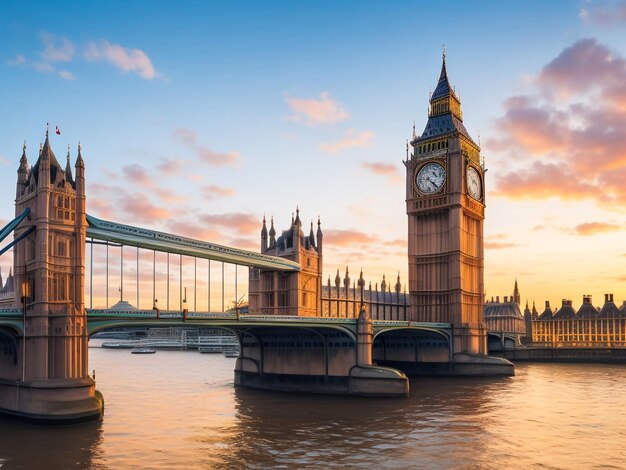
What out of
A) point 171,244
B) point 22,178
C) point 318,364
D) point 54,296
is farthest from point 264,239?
point 54,296

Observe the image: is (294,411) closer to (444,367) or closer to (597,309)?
→ (444,367)

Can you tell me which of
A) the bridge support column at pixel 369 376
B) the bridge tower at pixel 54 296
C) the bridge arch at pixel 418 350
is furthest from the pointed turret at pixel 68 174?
the bridge arch at pixel 418 350

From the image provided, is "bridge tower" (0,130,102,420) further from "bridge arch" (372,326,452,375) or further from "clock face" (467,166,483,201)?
"clock face" (467,166,483,201)

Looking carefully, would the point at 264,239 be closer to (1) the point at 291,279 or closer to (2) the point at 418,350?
(1) the point at 291,279

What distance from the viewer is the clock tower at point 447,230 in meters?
116

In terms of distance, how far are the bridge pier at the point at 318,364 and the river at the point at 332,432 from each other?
2.98 m

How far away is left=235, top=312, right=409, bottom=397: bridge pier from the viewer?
2904 inches

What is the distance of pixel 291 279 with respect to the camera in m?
91.0

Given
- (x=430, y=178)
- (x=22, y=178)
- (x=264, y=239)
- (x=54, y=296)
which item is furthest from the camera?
(x=430, y=178)

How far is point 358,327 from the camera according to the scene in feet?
256

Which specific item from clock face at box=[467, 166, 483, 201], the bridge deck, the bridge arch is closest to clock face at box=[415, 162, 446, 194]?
clock face at box=[467, 166, 483, 201]

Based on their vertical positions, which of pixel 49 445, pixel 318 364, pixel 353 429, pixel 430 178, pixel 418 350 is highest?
pixel 430 178

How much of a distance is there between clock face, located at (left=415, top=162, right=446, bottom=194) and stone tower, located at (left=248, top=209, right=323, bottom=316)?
107ft

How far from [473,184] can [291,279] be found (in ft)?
166
